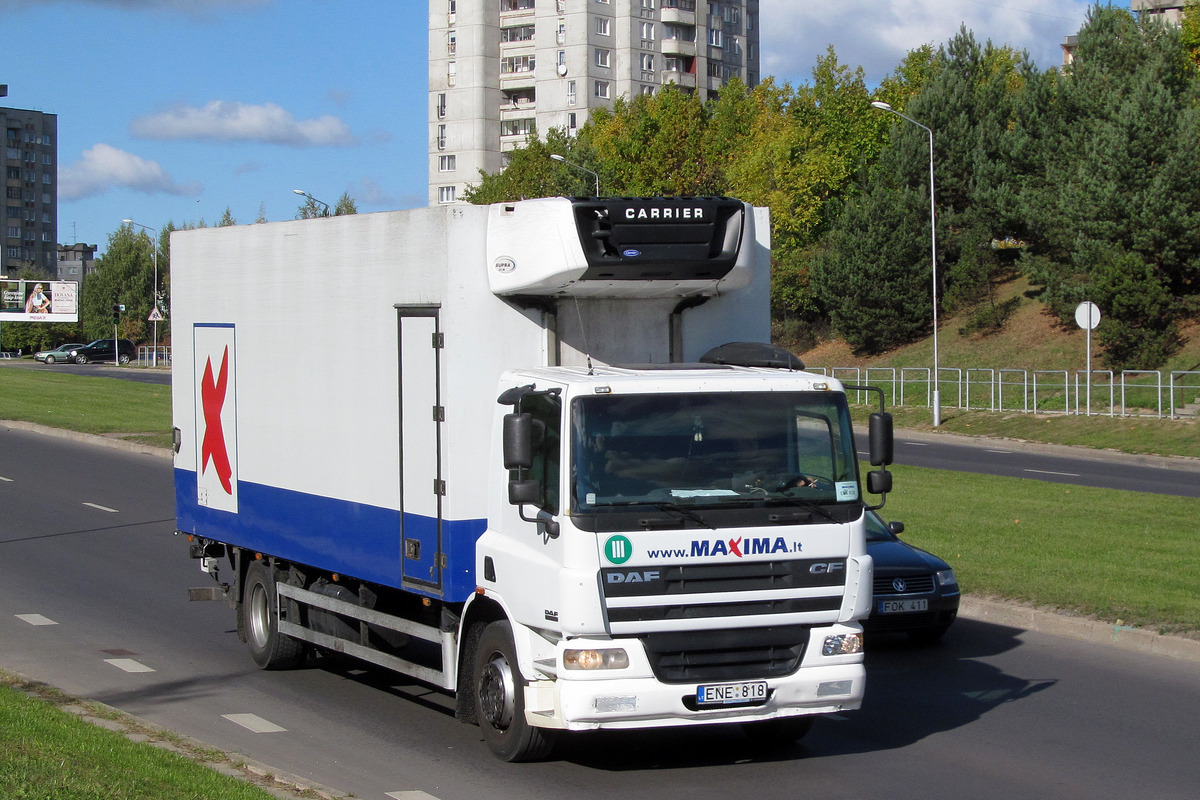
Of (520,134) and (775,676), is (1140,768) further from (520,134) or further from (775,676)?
(520,134)

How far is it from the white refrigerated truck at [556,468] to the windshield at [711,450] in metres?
0.01

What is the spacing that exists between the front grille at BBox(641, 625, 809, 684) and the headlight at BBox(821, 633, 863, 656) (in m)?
0.14

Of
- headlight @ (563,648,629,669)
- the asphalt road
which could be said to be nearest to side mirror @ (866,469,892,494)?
the asphalt road

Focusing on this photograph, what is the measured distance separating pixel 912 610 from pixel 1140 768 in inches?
145

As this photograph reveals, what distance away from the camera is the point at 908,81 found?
250ft

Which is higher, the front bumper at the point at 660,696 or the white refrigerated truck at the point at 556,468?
the white refrigerated truck at the point at 556,468

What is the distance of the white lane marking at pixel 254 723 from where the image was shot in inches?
348

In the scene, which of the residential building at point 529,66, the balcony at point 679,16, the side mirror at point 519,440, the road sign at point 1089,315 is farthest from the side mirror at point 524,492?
the balcony at point 679,16

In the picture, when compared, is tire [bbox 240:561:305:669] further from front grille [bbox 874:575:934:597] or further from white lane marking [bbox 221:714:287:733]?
front grille [bbox 874:575:934:597]

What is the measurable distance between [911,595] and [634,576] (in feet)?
16.4

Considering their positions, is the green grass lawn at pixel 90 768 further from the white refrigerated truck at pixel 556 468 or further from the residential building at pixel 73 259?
the residential building at pixel 73 259

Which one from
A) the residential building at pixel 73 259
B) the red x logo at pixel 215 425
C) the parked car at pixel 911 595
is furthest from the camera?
the residential building at pixel 73 259

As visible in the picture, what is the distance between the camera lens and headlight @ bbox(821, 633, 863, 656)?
7.48 metres

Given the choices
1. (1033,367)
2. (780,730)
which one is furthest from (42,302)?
(780,730)
